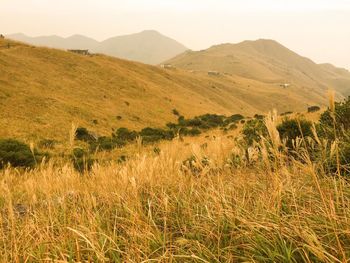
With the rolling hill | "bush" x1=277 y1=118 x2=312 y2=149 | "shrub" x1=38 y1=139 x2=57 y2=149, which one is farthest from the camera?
the rolling hill

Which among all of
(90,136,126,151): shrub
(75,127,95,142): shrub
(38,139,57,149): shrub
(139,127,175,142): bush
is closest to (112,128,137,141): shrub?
(139,127,175,142): bush

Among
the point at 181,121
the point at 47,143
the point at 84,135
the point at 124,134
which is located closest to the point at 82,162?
the point at 47,143

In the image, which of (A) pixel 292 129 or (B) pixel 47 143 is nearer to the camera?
(A) pixel 292 129

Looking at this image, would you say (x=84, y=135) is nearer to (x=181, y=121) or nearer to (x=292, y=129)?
(x=181, y=121)

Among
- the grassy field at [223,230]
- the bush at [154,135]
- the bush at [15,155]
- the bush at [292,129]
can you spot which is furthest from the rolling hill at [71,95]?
the grassy field at [223,230]

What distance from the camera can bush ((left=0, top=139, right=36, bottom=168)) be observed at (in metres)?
16.5

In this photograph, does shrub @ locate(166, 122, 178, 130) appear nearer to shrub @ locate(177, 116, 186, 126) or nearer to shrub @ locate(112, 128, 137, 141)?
shrub @ locate(177, 116, 186, 126)

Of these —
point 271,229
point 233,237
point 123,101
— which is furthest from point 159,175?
point 123,101

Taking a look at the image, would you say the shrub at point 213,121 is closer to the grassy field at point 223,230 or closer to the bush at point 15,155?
the bush at point 15,155

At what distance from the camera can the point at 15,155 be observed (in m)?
16.8

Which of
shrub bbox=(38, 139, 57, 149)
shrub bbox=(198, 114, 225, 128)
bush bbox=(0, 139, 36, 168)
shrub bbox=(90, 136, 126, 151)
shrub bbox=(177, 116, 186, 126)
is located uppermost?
bush bbox=(0, 139, 36, 168)

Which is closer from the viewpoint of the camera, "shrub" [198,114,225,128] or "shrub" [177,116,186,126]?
"shrub" [198,114,225,128]

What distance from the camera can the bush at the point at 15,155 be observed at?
54.0 ft

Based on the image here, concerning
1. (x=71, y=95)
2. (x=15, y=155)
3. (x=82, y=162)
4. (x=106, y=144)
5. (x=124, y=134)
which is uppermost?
(x=71, y=95)
